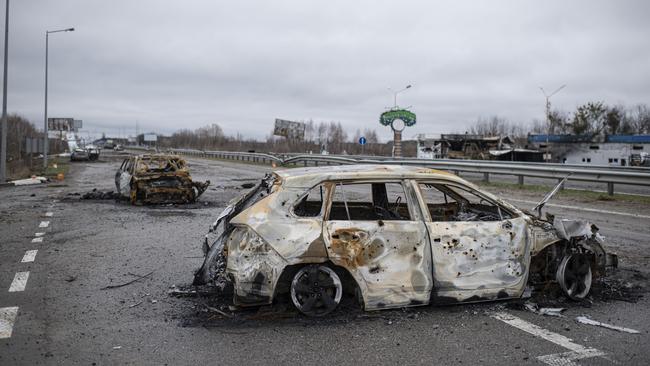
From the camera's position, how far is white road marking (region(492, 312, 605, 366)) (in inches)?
159

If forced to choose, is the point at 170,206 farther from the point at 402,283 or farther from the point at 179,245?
the point at 402,283

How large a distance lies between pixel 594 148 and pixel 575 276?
4768 cm

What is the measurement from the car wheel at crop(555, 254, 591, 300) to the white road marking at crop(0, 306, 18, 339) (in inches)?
214

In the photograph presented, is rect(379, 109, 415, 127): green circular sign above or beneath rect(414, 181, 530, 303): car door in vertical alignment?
above

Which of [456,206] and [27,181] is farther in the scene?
[27,181]

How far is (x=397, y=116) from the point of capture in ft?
174

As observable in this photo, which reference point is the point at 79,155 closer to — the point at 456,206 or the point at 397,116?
the point at 397,116

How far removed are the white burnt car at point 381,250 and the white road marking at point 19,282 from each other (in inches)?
87.9

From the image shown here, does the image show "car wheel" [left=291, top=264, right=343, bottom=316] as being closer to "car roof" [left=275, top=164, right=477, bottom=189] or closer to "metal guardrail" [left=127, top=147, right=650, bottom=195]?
"car roof" [left=275, top=164, right=477, bottom=189]

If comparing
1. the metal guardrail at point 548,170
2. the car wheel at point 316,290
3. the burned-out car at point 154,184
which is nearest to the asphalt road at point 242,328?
the car wheel at point 316,290

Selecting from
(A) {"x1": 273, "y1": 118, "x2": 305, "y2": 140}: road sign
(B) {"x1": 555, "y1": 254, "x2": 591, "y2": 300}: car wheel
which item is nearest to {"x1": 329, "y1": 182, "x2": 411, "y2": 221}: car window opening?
(B) {"x1": 555, "y1": 254, "x2": 591, "y2": 300}: car wheel

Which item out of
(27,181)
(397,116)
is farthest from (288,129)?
(27,181)

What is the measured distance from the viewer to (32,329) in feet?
15.4

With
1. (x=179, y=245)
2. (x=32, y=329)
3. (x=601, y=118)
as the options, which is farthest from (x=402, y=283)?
(x=601, y=118)
